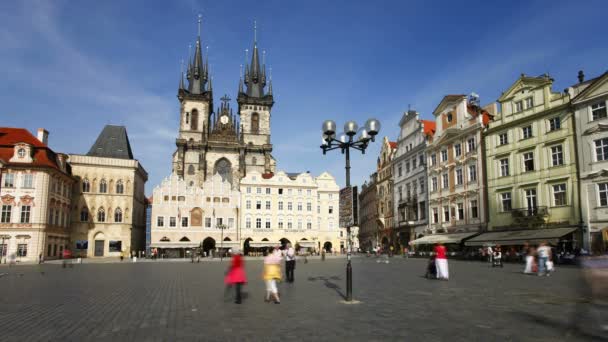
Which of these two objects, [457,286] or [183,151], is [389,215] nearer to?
[183,151]

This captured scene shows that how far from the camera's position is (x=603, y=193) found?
1212 inches

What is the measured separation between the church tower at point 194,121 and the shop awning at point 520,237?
182 feet

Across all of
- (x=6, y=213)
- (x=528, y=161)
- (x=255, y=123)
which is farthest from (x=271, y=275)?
(x=255, y=123)

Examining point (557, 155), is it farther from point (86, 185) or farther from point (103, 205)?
point (86, 185)

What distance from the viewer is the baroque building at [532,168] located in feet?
109

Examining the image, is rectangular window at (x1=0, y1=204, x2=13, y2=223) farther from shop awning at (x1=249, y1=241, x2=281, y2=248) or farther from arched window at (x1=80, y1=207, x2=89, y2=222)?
shop awning at (x1=249, y1=241, x2=281, y2=248)

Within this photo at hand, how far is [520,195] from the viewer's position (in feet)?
122

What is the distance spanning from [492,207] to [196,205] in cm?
4121

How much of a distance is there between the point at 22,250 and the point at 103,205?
46.4 feet

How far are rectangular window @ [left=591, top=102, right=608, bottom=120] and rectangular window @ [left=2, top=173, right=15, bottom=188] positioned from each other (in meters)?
56.7

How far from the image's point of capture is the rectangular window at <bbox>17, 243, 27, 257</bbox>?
161 ft

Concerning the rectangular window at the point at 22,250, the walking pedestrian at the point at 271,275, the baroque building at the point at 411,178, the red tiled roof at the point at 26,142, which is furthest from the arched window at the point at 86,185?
the walking pedestrian at the point at 271,275

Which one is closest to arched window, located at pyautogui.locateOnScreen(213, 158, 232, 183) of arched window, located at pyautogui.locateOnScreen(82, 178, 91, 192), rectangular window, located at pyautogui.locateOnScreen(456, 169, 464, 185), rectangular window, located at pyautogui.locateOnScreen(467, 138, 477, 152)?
arched window, located at pyautogui.locateOnScreen(82, 178, 91, 192)

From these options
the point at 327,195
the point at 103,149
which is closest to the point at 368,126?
the point at 327,195
